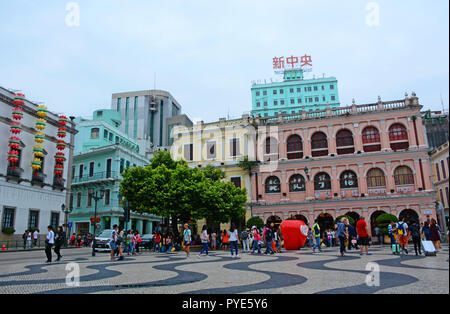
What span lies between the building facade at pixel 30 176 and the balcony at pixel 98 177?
6.39m

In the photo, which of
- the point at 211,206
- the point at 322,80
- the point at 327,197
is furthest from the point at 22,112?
the point at 322,80

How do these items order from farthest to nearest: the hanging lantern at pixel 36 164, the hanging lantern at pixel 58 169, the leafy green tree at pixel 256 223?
1. the hanging lantern at pixel 58 169
2. the leafy green tree at pixel 256 223
3. the hanging lantern at pixel 36 164

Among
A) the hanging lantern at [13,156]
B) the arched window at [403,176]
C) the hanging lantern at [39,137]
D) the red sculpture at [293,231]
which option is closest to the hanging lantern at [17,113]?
the hanging lantern at [39,137]

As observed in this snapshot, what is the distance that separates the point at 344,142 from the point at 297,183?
6.49 meters

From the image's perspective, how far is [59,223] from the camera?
35.0 meters

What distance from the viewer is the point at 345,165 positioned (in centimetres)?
3378

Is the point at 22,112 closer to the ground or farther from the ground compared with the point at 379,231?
farther from the ground

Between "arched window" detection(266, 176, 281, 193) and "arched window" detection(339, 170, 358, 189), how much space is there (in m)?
6.40

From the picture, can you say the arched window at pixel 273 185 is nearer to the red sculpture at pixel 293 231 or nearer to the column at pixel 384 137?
the column at pixel 384 137

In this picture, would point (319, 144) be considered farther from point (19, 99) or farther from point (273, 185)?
point (19, 99)

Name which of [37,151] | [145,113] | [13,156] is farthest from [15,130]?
[145,113]

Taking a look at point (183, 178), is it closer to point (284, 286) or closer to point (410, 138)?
point (284, 286)

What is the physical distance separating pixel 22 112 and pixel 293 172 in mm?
26824

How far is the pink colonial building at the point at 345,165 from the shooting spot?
3200 cm
